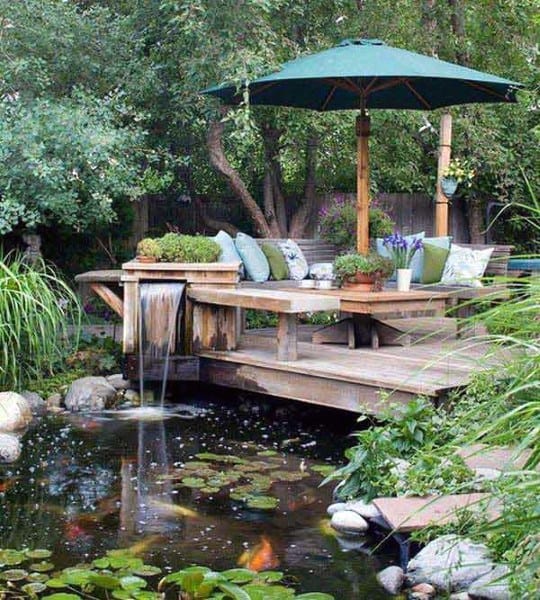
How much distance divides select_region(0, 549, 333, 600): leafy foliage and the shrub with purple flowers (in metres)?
5.60

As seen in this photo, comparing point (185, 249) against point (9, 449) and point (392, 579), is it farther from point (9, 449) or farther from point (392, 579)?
point (392, 579)

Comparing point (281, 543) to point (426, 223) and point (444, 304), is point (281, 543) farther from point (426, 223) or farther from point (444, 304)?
point (426, 223)

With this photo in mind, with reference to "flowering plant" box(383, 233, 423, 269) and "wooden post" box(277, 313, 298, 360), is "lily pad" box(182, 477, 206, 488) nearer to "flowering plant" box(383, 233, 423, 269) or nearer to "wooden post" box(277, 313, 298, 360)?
"wooden post" box(277, 313, 298, 360)

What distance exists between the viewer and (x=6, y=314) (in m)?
6.37

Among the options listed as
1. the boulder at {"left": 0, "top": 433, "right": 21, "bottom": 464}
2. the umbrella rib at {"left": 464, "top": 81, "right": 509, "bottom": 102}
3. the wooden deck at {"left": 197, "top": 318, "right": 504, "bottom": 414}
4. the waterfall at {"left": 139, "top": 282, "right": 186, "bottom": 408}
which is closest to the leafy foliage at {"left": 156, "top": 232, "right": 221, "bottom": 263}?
the waterfall at {"left": 139, "top": 282, "right": 186, "bottom": 408}

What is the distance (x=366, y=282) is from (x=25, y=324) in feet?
7.78

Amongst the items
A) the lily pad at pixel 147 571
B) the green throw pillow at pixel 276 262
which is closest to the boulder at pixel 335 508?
the lily pad at pixel 147 571

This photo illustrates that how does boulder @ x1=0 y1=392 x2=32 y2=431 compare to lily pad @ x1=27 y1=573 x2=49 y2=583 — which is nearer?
lily pad @ x1=27 y1=573 x2=49 y2=583

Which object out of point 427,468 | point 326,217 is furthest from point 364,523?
point 326,217

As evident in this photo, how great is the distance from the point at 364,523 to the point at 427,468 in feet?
1.29

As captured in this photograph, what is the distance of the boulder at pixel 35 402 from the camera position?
22.1 feet

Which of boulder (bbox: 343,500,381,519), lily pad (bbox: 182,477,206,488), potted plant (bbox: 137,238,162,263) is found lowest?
lily pad (bbox: 182,477,206,488)

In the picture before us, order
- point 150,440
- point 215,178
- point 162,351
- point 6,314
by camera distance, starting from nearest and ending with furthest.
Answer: point 150,440 → point 6,314 → point 162,351 → point 215,178

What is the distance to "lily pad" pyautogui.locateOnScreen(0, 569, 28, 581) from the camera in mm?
3627
